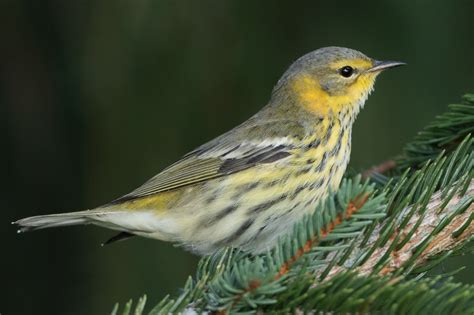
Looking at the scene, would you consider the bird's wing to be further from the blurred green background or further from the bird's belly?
the blurred green background

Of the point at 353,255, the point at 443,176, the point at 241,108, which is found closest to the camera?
the point at 353,255

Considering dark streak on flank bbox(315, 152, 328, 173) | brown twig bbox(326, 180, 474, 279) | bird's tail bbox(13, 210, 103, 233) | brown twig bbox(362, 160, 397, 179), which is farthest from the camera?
dark streak on flank bbox(315, 152, 328, 173)

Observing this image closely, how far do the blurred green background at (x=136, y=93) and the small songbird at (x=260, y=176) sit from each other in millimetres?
285

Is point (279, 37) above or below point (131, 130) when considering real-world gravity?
above

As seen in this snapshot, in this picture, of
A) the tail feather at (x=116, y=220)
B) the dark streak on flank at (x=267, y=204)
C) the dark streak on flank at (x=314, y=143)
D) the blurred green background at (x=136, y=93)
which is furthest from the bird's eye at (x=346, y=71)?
the tail feather at (x=116, y=220)

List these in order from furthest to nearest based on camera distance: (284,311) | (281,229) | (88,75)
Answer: (88,75), (281,229), (284,311)

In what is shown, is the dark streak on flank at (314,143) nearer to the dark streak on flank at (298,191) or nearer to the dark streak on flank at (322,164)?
the dark streak on flank at (322,164)

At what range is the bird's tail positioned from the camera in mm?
3463

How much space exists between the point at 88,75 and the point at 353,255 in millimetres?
2634

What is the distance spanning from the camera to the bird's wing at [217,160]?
4.06 metres

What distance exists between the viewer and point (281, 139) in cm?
424

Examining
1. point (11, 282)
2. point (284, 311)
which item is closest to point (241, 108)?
point (11, 282)

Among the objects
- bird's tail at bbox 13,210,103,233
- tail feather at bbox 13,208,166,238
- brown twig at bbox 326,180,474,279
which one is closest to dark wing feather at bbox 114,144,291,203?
tail feather at bbox 13,208,166,238

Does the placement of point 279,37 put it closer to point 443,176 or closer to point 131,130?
point 131,130
